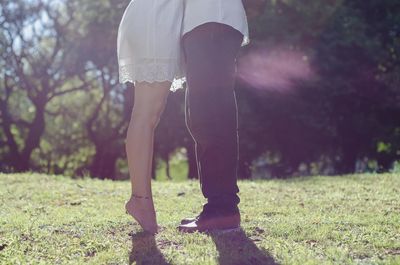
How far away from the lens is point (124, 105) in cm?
2267

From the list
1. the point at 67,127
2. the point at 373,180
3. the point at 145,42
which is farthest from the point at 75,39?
the point at 145,42

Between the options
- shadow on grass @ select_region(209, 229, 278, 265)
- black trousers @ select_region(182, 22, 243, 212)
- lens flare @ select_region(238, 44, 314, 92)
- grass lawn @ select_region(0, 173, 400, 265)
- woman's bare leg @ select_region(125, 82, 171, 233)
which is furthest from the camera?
lens flare @ select_region(238, 44, 314, 92)

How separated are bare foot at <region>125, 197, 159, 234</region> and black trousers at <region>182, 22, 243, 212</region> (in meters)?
0.30

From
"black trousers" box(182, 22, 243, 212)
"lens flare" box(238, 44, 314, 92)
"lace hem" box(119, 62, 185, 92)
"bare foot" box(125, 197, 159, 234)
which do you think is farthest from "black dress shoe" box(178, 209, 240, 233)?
"lens flare" box(238, 44, 314, 92)

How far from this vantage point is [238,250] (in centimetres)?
262

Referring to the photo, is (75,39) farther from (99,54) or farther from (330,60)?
(330,60)

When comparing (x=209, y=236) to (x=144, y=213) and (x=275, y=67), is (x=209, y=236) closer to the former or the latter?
(x=144, y=213)

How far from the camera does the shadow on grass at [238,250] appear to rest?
2408 millimetres

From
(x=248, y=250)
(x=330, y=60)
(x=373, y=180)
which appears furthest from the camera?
(x=330, y=60)

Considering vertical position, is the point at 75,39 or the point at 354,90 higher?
the point at 75,39

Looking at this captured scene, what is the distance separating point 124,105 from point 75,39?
3263mm

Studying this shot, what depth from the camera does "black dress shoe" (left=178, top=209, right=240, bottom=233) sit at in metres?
3.01

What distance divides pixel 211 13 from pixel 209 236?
3.89 ft

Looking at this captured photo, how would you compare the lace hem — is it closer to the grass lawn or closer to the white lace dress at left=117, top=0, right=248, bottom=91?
the white lace dress at left=117, top=0, right=248, bottom=91
